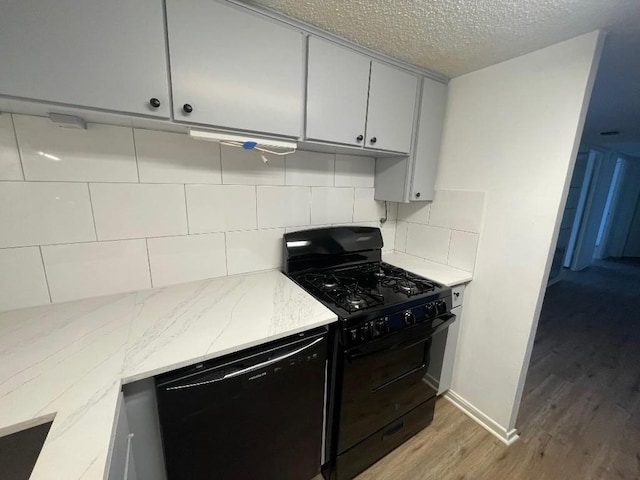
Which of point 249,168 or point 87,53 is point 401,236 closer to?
point 249,168

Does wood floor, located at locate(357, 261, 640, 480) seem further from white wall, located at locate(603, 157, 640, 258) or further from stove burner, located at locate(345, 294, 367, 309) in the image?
→ white wall, located at locate(603, 157, 640, 258)

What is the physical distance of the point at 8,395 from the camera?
0.69 metres

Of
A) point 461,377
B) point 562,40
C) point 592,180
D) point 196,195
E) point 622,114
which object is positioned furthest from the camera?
point 592,180

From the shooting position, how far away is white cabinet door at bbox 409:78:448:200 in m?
1.64

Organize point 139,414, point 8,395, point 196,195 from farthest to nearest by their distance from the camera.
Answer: point 196,195
point 139,414
point 8,395

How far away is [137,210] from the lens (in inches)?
48.8

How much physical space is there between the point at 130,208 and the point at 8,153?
1.37 ft

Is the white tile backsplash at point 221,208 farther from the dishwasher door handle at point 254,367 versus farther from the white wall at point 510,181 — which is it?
the white wall at point 510,181

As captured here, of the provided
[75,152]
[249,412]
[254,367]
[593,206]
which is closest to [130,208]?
[75,152]

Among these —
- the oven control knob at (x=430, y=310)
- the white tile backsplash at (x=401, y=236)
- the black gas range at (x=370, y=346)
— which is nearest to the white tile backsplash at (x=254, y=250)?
the black gas range at (x=370, y=346)

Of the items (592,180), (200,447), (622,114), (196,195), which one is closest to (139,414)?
(200,447)

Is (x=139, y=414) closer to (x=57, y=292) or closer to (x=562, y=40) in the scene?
(x=57, y=292)

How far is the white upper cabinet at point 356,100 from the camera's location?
1.24 meters

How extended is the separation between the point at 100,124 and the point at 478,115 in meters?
1.97
